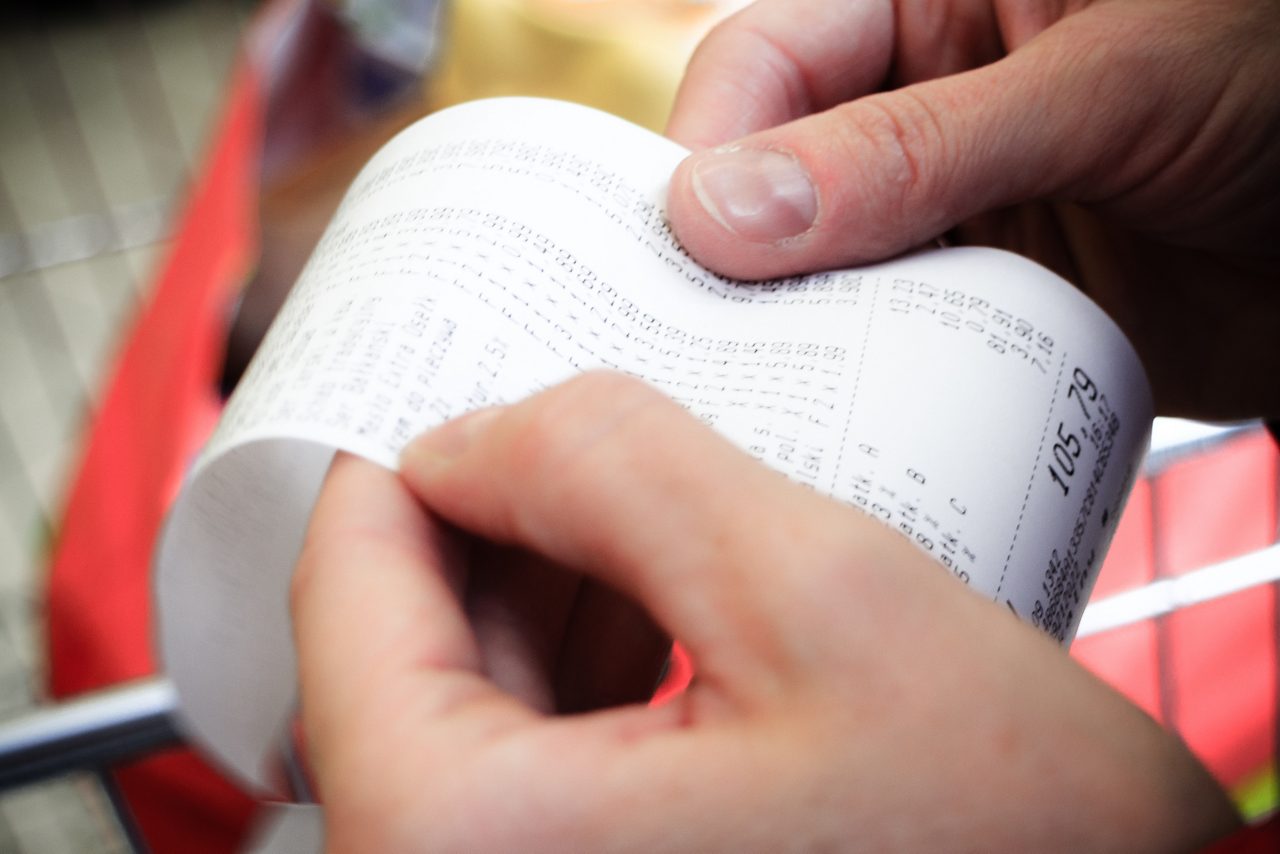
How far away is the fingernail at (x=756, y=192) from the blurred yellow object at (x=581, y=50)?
47cm

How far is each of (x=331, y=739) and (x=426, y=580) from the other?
0.05 metres

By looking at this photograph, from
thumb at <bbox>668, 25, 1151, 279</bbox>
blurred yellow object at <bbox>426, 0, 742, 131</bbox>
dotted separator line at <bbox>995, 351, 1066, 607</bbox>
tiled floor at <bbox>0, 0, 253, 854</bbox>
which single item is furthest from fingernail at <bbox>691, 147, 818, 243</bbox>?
tiled floor at <bbox>0, 0, 253, 854</bbox>

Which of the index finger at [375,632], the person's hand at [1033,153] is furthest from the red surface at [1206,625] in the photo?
the index finger at [375,632]

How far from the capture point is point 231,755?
1.40ft

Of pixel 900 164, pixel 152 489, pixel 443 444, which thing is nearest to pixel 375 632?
pixel 443 444

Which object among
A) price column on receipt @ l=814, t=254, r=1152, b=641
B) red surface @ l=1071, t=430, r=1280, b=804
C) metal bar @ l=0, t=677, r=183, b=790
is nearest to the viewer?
price column on receipt @ l=814, t=254, r=1152, b=641

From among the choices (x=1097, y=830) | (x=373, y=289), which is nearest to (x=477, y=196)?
(x=373, y=289)

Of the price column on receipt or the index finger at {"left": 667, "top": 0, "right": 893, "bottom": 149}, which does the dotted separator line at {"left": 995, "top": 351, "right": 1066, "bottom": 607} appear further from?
the index finger at {"left": 667, "top": 0, "right": 893, "bottom": 149}

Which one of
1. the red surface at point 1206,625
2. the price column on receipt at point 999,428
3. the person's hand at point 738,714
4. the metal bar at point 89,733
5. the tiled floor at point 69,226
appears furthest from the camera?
the tiled floor at point 69,226

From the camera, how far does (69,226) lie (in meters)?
1.61

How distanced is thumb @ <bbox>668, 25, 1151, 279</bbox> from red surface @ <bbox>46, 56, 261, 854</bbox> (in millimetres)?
578

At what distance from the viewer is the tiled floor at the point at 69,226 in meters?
1.24

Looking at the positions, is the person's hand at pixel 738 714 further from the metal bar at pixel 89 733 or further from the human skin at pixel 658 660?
the metal bar at pixel 89 733

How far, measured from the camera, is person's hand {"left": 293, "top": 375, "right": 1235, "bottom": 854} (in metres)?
0.24
